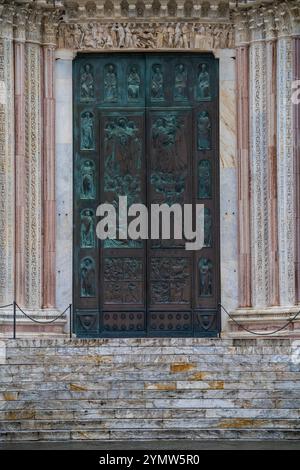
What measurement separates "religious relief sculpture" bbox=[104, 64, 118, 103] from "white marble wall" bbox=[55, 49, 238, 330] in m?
0.68

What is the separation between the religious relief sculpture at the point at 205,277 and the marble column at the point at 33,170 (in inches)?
118

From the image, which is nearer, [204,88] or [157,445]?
[157,445]

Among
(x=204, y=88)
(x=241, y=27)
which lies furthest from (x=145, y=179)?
(x=241, y=27)

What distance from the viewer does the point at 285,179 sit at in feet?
111

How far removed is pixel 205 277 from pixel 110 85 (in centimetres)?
403

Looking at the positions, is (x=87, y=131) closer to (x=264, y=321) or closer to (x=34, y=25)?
(x=34, y=25)

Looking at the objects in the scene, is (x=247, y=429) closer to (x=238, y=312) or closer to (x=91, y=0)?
(x=238, y=312)

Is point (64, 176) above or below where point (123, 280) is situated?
above

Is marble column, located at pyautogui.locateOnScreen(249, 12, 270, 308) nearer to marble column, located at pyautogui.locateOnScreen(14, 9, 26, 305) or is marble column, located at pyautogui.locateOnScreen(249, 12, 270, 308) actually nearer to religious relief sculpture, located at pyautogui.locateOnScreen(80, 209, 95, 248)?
religious relief sculpture, located at pyautogui.locateOnScreen(80, 209, 95, 248)

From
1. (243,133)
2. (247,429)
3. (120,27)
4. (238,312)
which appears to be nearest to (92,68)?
(120,27)

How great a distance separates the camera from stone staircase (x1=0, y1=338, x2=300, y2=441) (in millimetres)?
26656

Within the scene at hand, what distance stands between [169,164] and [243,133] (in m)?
1.54

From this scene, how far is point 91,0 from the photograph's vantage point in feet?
113

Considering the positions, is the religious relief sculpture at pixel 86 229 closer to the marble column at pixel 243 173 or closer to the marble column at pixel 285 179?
the marble column at pixel 243 173
